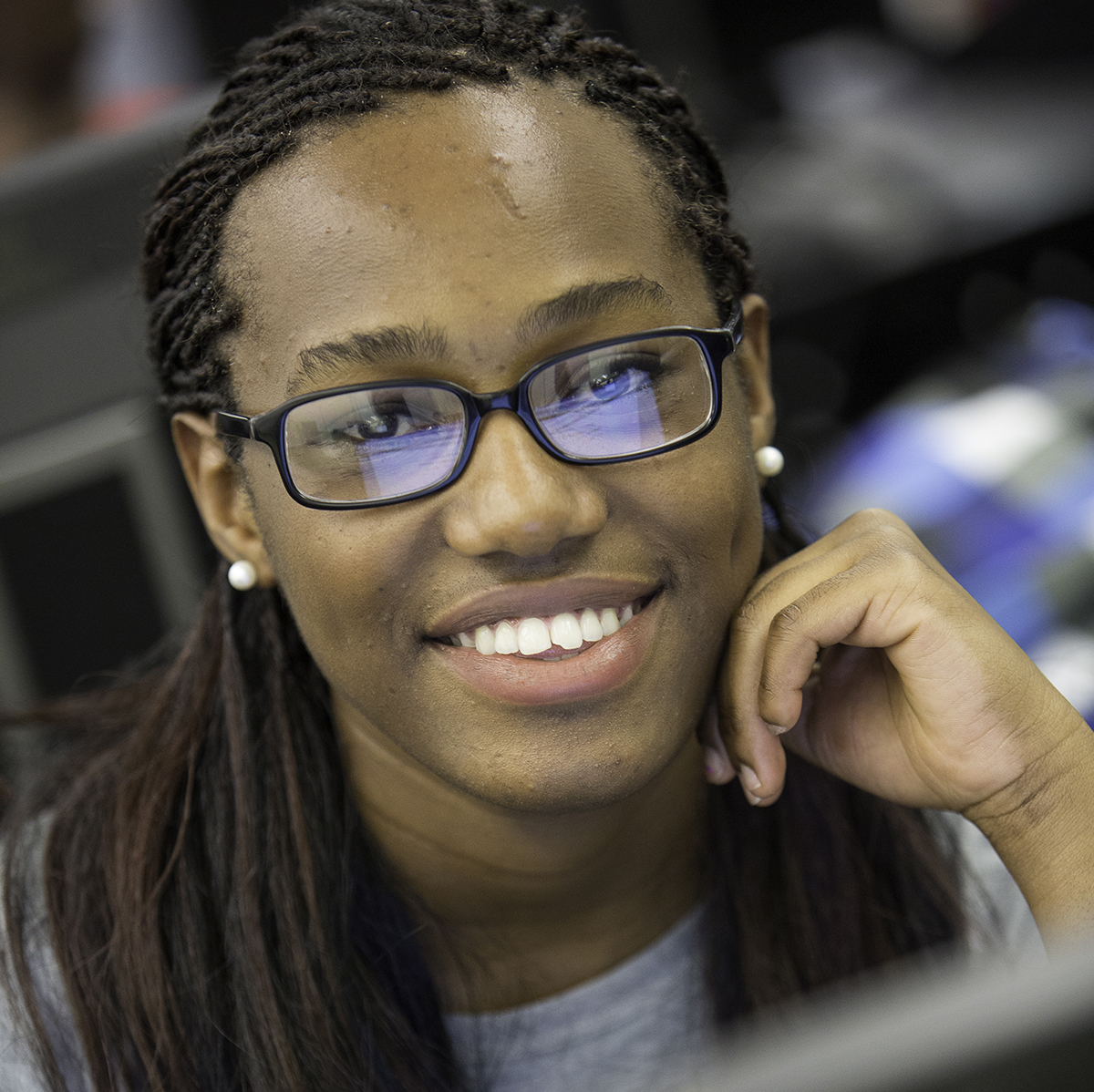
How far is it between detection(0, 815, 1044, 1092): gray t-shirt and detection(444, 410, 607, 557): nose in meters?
0.65

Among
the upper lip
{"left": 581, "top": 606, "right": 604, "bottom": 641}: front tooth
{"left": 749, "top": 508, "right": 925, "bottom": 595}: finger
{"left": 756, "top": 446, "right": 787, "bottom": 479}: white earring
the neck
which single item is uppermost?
{"left": 756, "top": 446, "right": 787, "bottom": 479}: white earring

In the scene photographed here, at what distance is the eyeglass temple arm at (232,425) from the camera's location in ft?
4.10

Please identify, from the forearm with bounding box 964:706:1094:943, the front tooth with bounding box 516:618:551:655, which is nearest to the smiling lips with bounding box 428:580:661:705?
the front tooth with bounding box 516:618:551:655

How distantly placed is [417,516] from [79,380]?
102 cm

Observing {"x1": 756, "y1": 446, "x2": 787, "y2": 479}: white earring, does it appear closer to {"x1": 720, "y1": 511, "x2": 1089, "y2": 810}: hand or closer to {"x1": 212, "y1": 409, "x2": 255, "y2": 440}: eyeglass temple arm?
{"x1": 720, "y1": 511, "x2": 1089, "y2": 810}: hand

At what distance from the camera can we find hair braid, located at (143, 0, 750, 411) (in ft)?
4.09

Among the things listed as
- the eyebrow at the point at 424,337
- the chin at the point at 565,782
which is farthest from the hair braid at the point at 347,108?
the chin at the point at 565,782

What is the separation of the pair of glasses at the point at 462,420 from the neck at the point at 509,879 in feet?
1.29

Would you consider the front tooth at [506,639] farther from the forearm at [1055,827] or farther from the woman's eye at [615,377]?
the forearm at [1055,827]

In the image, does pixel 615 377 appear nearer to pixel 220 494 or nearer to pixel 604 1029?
pixel 220 494

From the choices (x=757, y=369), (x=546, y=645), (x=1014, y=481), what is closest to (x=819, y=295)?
(x=1014, y=481)

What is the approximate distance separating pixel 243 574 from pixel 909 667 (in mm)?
783

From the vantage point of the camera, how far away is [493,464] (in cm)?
115

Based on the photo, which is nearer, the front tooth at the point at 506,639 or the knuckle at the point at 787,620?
the front tooth at the point at 506,639
